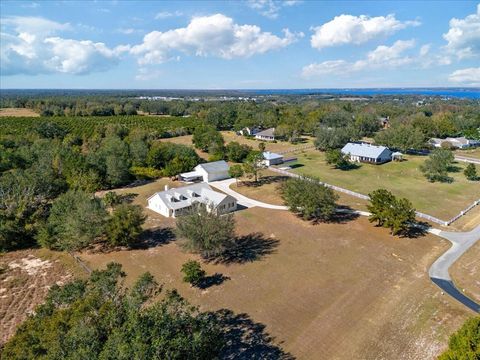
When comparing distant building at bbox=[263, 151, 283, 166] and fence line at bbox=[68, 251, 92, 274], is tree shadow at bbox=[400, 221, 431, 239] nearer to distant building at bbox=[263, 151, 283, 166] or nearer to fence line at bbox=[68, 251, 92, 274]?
fence line at bbox=[68, 251, 92, 274]

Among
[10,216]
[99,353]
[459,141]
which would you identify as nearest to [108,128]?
[10,216]

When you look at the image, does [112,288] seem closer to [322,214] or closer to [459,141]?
[322,214]

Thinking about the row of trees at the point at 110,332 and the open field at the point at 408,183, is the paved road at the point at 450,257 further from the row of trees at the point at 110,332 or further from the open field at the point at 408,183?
the row of trees at the point at 110,332

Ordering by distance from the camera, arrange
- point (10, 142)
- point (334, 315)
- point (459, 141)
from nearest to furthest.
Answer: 1. point (334, 315)
2. point (10, 142)
3. point (459, 141)

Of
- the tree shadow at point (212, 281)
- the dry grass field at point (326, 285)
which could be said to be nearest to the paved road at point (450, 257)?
the dry grass field at point (326, 285)

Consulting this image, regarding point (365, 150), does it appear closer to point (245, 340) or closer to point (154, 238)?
point (154, 238)
